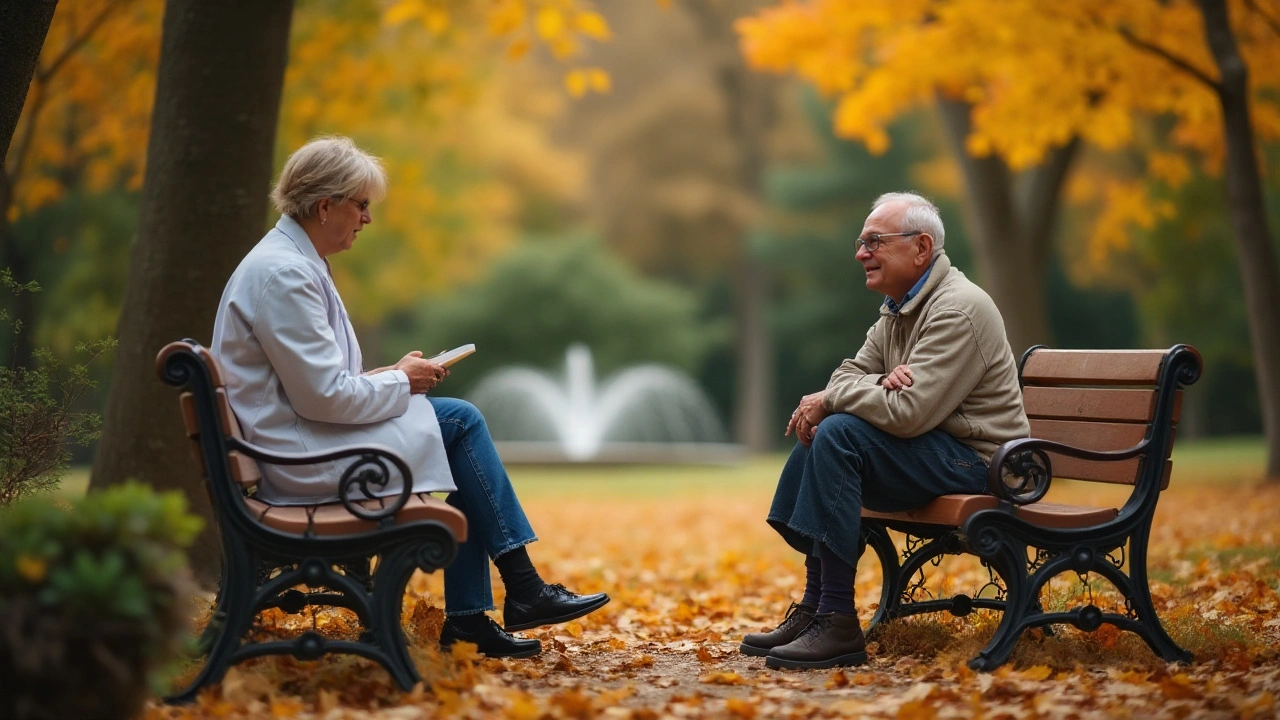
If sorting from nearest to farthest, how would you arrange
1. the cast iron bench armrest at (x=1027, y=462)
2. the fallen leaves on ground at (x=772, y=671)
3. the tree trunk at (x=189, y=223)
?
the fallen leaves on ground at (x=772, y=671) < the cast iron bench armrest at (x=1027, y=462) < the tree trunk at (x=189, y=223)

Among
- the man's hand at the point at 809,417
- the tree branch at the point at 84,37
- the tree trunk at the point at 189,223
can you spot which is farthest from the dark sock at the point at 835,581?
the tree branch at the point at 84,37

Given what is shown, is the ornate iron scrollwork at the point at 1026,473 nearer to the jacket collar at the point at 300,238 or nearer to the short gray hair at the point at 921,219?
the short gray hair at the point at 921,219

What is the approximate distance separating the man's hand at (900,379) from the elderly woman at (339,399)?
49.9 inches

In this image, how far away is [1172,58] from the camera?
34.0 feet

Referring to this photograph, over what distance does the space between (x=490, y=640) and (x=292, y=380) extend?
1248mm

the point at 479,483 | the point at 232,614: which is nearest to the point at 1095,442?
the point at 479,483

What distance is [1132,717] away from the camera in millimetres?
3348

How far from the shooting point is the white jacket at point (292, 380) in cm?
380

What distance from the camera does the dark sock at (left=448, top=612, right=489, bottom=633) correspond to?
443cm

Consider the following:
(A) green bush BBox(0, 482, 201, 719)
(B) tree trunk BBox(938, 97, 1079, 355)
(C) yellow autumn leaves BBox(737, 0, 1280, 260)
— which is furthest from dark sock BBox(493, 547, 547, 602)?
(B) tree trunk BBox(938, 97, 1079, 355)

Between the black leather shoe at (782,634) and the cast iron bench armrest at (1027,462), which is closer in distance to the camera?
the cast iron bench armrest at (1027,462)

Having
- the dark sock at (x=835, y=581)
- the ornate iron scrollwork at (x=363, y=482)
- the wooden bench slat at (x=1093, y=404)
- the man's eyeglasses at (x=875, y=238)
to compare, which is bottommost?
the dark sock at (x=835, y=581)

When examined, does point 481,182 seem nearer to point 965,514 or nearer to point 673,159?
point 673,159

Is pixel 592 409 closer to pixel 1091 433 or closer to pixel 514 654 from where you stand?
pixel 514 654
